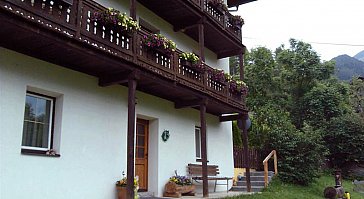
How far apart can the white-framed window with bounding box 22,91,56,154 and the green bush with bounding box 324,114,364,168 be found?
17031 millimetres

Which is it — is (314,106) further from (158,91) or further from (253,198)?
(158,91)

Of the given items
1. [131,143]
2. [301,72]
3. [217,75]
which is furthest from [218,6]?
[301,72]

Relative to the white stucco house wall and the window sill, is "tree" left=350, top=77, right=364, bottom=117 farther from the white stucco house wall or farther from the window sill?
the window sill

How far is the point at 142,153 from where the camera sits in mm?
10602

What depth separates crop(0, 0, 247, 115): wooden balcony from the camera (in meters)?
6.18

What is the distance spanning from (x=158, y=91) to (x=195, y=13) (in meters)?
3.11

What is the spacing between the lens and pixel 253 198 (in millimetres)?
11039

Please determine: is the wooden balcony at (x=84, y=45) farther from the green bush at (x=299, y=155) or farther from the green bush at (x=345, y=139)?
the green bush at (x=345, y=139)

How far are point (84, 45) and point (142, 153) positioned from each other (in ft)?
14.9

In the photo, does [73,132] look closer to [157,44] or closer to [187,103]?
[157,44]

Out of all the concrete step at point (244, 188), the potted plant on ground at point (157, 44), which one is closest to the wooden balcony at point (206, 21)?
the potted plant on ground at point (157, 44)

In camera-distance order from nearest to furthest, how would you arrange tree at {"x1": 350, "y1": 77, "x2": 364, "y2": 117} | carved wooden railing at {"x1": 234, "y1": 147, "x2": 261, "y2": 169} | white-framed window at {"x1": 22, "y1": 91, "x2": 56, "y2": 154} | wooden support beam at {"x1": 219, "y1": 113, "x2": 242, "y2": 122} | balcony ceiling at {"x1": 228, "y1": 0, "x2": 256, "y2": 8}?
white-framed window at {"x1": 22, "y1": 91, "x2": 56, "y2": 154} → wooden support beam at {"x1": 219, "y1": 113, "x2": 242, "y2": 122} → carved wooden railing at {"x1": 234, "y1": 147, "x2": 261, "y2": 169} → balcony ceiling at {"x1": 228, "y1": 0, "x2": 256, "y2": 8} → tree at {"x1": 350, "y1": 77, "x2": 364, "y2": 117}

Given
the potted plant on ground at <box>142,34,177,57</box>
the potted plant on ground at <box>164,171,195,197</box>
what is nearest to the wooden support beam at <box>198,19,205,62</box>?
the potted plant on ground at <box>142,34,177,57</box>

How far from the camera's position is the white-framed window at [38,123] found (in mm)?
7348
